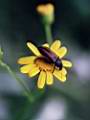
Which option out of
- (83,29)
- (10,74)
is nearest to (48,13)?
(10,74)

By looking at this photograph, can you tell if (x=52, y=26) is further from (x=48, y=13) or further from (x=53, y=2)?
(x=48, y=13)

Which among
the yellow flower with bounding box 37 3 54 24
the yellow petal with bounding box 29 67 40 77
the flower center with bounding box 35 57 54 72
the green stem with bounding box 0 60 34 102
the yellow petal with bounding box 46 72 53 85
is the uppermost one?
the yellow flower with bounding box 37 3 54 24

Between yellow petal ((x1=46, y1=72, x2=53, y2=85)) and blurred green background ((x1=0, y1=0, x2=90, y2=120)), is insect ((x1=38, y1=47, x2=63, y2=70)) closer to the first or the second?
yellow petal ((x1=46, y1=72, x2=53, y2=85))

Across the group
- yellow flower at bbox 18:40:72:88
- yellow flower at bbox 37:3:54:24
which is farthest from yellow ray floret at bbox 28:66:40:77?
yellow flower at bbox 37:3:54:24

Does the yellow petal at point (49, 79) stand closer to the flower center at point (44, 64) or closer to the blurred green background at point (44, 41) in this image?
the flower center at point (44, 64)

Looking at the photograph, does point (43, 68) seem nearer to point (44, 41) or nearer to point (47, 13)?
point (47, 13)

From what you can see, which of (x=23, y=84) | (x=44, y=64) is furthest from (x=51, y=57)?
(x=23, y=84)
